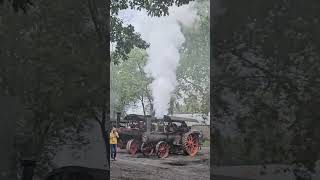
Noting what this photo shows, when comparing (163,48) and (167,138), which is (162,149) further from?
(163,48)

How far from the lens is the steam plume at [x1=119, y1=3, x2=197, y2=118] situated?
30.1 feet

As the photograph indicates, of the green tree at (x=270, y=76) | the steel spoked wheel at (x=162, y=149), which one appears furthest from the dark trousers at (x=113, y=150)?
the green tree at (x=270, y=76)

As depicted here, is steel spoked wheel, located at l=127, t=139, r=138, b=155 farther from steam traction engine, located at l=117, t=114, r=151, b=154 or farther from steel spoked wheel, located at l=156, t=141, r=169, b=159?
steel spoked wheel, located at l=156, t=141, r=169, b=159

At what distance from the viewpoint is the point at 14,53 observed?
934 centimetres

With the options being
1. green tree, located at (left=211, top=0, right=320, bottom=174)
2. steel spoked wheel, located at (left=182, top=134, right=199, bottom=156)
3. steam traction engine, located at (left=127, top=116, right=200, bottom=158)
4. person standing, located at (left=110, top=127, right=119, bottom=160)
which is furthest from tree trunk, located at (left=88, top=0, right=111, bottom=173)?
green tree, located at (left=211, top=0, right=320, bottom=174)

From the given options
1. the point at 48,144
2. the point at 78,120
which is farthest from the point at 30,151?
the point at 78,120

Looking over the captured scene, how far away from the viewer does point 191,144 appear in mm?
8977

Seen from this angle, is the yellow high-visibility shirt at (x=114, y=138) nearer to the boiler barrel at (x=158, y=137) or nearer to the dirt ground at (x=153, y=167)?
the dirt ground at (x=153, y=167)

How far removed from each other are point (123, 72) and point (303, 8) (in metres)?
3.48

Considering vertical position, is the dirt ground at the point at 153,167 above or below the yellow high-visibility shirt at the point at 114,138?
below

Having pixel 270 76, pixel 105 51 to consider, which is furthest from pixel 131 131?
pixel 270 76

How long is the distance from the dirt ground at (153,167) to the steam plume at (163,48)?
93cm

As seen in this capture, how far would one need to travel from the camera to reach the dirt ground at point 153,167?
355 inches

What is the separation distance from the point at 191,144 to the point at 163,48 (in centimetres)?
192
